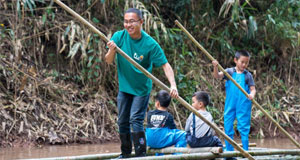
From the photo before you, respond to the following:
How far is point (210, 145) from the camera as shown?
4.35m

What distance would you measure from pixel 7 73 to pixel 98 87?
5.65 ft

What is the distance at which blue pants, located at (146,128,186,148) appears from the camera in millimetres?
4516

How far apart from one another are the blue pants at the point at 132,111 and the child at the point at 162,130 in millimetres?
430

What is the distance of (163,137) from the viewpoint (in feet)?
14.8

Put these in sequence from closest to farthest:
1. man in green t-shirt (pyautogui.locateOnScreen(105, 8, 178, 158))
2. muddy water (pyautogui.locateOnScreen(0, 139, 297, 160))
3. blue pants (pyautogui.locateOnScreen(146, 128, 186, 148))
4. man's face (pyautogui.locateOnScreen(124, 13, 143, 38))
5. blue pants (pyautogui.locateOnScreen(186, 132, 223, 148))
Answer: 1. man's face (pyautogui.locateOnScreen(124, 13, 143, 38))
2. man in green t-shirt (pyautogui.locateOnScreen(105, 8, 178, 158))
3. blue pants (pyautogui.locateOnScreen(186, 132, 223, 148))
4. blue pants (pyautogui.locateOnScreen(146, 128, 186, 148))
5. muddy water (pyautogui.locateOnScreen(0, 139, 297, 160))

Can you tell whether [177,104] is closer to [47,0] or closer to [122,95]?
[47,0]

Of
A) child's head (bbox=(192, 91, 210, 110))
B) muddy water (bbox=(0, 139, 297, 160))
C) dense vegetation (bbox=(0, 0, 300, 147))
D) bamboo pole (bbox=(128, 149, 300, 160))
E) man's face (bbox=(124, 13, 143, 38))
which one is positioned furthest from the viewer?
dense vegetation (bbox=(0, 0, 300, 147))

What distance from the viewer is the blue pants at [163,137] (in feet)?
14.8

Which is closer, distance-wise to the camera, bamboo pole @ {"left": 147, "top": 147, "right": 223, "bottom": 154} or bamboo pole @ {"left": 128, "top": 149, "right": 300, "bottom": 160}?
bamboo pole @ {"left": 128, "top": 149, "right": 300, "bottom": 160}

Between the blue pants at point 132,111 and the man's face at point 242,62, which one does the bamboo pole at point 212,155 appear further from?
the man's face at point 242,62

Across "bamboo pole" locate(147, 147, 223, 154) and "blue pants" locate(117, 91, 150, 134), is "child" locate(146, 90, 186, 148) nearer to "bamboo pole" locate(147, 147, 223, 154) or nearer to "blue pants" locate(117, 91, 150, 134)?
"bamboo pole" locate(147, 147, 223, 154)

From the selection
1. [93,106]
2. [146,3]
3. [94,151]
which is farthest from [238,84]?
[146,3]

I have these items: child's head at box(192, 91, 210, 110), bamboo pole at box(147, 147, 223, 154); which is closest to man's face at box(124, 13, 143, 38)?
child's head at box(192, 91, 210, 110)

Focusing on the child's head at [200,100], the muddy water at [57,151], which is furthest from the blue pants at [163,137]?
the muddy water at [57,151]
